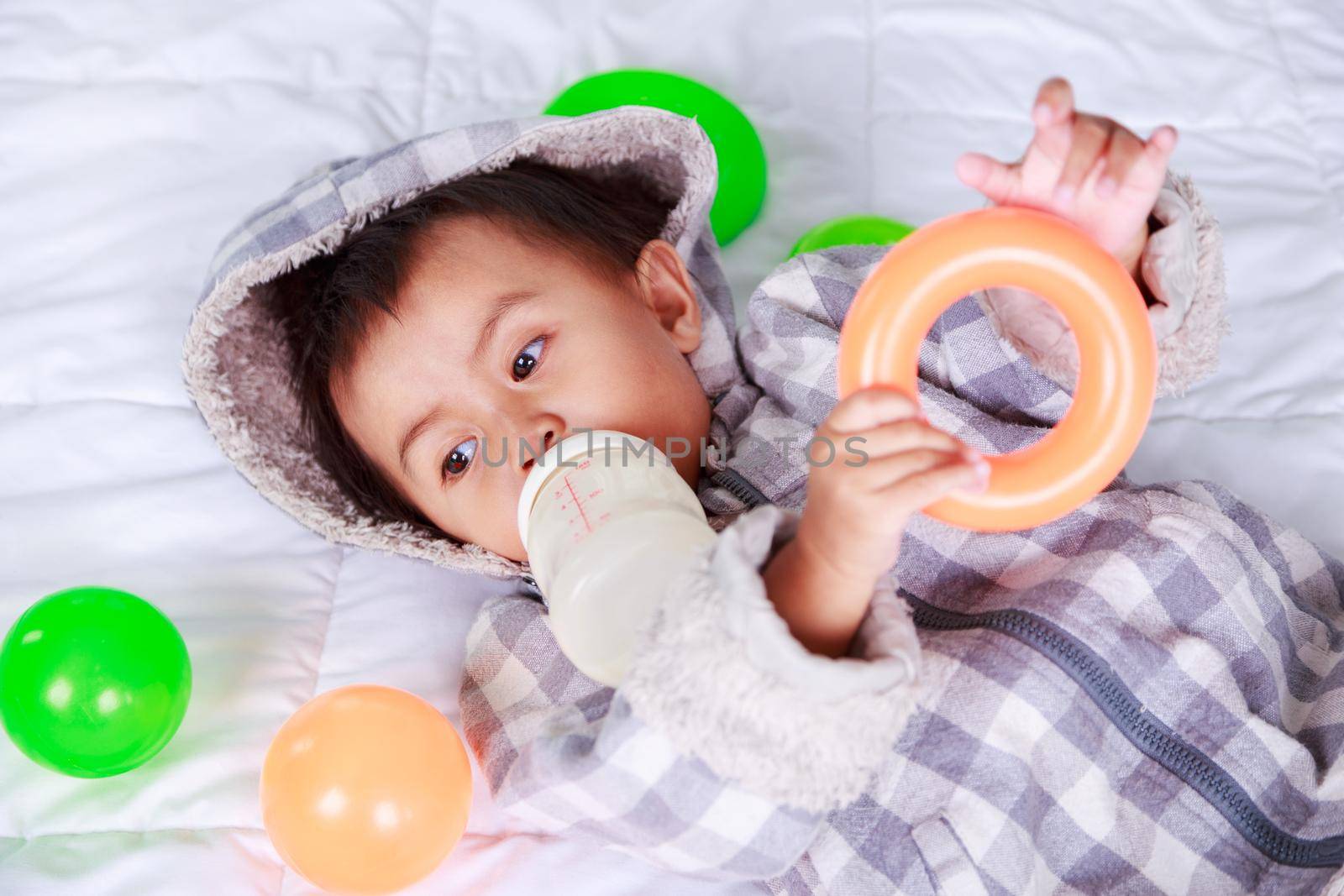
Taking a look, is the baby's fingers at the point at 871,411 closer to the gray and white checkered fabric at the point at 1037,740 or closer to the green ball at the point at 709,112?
the gray and white checkered fabric at the point at 1037,740

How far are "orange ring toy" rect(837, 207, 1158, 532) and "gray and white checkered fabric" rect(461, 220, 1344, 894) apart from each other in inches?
9.2

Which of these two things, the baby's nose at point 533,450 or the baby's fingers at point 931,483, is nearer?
the baby's fingers at point 931,483

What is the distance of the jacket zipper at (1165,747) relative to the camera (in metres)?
0.98

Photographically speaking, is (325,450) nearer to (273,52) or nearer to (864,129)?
(273,52)

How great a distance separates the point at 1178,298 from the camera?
0.99m

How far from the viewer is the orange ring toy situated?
793 millimetres

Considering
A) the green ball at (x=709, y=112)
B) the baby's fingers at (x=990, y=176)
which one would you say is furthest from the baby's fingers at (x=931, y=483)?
the green ball at (x=709, y=112)

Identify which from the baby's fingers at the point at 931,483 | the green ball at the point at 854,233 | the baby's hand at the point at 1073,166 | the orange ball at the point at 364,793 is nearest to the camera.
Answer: the baby's fingers at the point at 931,483

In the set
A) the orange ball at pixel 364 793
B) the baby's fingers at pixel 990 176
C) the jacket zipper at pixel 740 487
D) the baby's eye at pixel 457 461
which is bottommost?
the orange ball at pixel 364 793

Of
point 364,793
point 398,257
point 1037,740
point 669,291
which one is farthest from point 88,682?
point 1037,740

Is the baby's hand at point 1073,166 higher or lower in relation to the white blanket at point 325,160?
higher

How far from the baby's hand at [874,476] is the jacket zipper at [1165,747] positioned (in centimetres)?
28

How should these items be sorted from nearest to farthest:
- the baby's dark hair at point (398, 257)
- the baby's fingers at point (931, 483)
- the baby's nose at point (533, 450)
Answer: the baby's fingers at point (931, 483) < the baby's nose at point (533, 450) < the baby's dark hair at point (398, 257)

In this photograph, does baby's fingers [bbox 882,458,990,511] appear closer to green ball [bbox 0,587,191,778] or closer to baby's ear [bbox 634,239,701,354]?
baby's ear [bbox 634,239,701,354]
